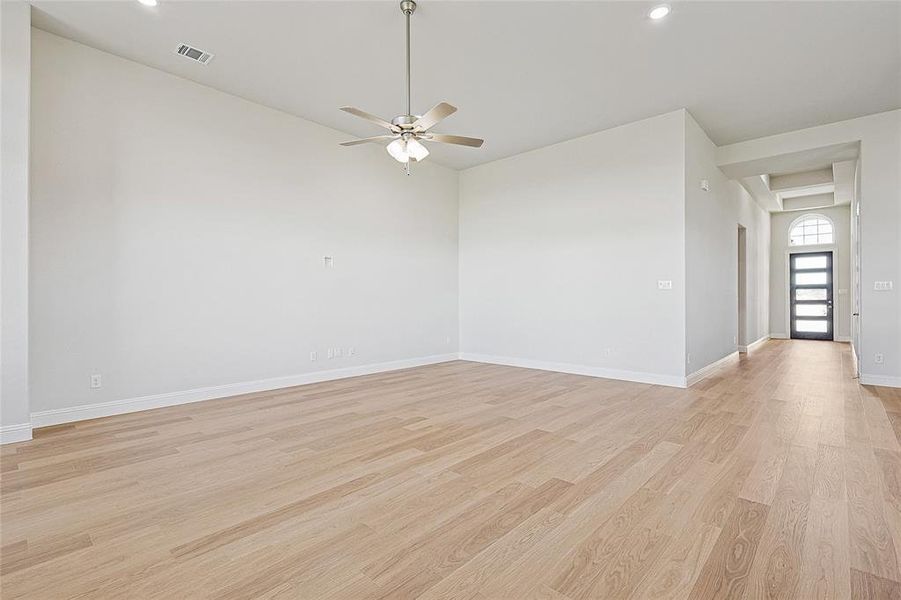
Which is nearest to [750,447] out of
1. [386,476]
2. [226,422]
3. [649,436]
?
[649,436]

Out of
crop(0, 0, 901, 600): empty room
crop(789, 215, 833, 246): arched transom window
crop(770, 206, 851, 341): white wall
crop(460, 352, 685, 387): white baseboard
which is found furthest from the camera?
crop(789, 215, 833, 246): arched transom window

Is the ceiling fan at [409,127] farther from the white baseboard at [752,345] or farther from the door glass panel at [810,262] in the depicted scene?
the door glass panel at [810,262]

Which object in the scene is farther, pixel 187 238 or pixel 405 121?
pixel 187 238

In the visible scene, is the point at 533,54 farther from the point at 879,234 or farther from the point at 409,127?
the point at 879,234

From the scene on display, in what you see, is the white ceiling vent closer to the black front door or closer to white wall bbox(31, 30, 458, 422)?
white wall bbox(31, 30, 458, 422)

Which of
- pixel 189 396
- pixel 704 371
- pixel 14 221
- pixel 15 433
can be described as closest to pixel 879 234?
pixel 704 371

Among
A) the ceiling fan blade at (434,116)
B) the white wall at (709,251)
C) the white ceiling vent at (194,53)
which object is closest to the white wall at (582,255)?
the white wall at (709,251)

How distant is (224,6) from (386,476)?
12.2 feet

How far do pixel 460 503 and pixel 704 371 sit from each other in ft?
15.9

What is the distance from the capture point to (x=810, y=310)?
10.9 metres

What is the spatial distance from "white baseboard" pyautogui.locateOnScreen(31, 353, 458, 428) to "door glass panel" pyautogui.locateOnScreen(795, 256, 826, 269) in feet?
36.0

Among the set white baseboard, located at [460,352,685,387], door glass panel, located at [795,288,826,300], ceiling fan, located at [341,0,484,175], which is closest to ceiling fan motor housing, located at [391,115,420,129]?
ceiling fan, located at [341,0,484,175]

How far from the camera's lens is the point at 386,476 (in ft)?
8.68

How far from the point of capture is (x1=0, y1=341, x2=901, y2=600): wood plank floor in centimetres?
168
